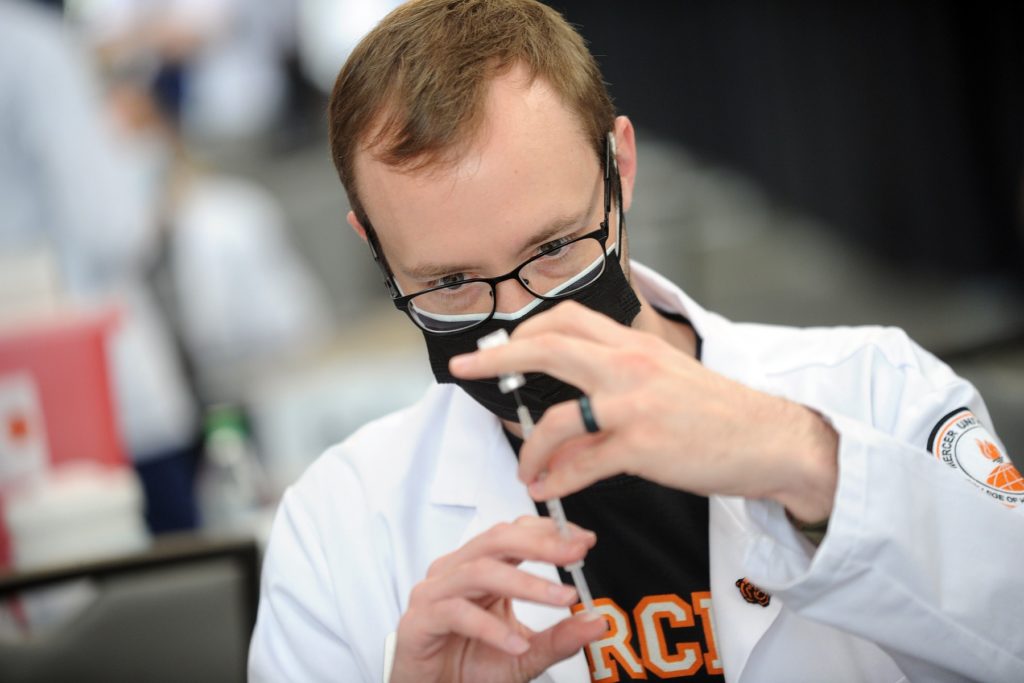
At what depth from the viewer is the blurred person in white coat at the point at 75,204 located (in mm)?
3287

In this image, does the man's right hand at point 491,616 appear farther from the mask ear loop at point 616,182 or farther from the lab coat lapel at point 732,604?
the mask ear loop at point 616,182

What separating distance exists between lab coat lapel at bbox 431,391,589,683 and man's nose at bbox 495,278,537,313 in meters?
0.28

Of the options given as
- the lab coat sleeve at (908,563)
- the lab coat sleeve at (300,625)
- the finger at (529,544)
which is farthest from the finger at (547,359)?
the lab coat sleeve at (300,625)

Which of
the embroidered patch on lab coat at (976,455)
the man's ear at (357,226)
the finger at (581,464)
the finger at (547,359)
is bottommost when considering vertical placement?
the embroidered patch on lab coat at (976,455)

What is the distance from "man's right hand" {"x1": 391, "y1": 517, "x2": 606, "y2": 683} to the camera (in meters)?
1.03

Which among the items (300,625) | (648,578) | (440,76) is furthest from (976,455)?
(300,625)

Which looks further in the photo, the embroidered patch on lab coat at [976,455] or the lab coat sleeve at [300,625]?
the lab coat sleeve at [300,625]

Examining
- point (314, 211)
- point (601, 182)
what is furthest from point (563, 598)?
point (314, 211)

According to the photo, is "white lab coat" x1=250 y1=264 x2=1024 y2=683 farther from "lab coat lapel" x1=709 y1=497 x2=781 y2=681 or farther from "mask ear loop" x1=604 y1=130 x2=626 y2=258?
"mask ear loop" x1=604 y1=130 x2=626 y2=258

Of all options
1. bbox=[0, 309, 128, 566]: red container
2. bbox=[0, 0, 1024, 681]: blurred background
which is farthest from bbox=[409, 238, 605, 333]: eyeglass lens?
bbox=[0, 309, 128, 566]: red container

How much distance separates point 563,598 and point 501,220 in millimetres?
447

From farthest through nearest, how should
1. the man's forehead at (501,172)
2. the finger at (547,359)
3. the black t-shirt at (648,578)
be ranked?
the black t-shirt at (648,578) → the man's forehead at (501,172) → the finger at (547,359)

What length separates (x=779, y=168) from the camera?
6059 millimetres

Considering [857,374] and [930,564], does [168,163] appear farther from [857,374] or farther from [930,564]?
[930,564]
